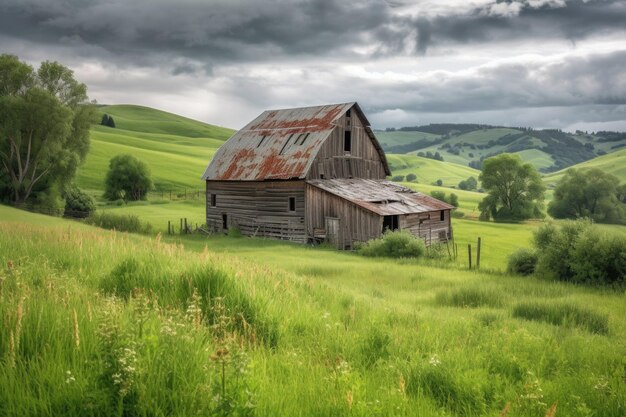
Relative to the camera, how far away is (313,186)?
3794cm

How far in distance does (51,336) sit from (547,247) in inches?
777

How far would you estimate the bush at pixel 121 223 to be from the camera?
4050cm

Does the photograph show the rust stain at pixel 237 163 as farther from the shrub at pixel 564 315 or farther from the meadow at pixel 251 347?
the shrub at pixel 564 315

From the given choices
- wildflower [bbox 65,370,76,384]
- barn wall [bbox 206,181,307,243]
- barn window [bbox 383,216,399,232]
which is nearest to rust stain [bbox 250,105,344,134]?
barn wall [bbox 206,181,307,243]

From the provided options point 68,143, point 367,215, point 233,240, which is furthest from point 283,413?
point 68,143

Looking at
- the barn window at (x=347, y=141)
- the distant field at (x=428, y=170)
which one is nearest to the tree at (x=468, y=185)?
the distant field at (x=428, y=170)

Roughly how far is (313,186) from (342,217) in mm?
3201

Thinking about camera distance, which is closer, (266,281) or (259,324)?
(259,324)

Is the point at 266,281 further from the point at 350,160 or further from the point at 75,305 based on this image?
the point at 350,160

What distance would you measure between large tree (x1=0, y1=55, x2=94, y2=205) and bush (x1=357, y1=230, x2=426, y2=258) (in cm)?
3248

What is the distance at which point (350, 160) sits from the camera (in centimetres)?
4259

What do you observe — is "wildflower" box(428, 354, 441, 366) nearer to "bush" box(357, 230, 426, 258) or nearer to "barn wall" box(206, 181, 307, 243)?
"bush" box(357, 230, 426, 258)

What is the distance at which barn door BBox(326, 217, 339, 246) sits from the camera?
3712 centimetres

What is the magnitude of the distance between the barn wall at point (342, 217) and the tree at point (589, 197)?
54.2 meters
